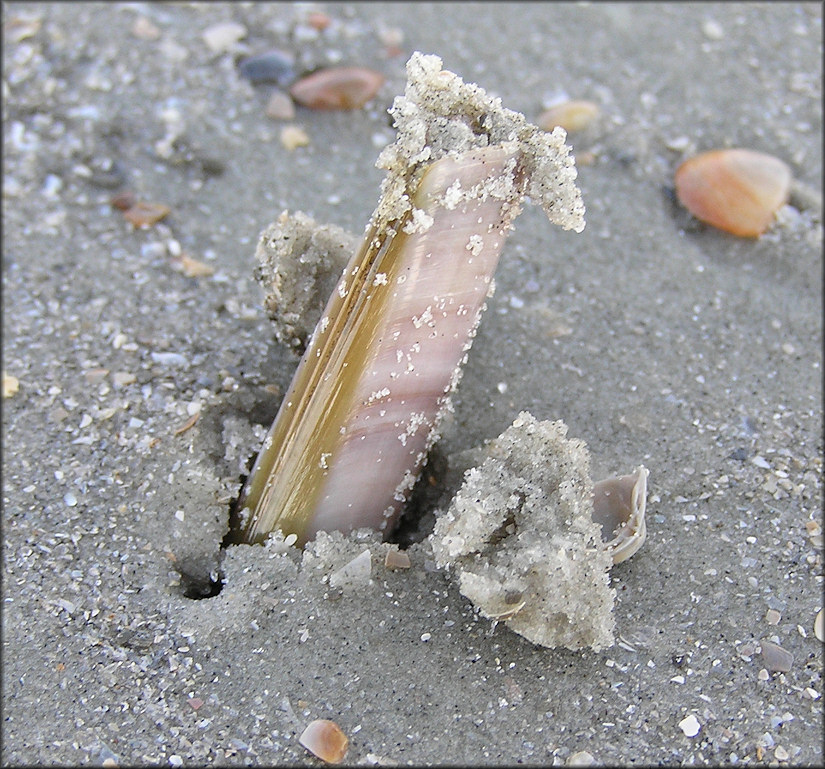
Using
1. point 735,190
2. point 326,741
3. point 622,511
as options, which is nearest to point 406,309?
point 622,511

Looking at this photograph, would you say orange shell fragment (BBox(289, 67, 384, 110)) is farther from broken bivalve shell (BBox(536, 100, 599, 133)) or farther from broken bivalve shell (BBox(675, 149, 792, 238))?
broken bivalve shell (BBox(675, 149, 792, 238))

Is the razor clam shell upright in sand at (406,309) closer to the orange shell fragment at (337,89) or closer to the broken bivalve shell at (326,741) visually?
the broken bivalve shell at (326,741)

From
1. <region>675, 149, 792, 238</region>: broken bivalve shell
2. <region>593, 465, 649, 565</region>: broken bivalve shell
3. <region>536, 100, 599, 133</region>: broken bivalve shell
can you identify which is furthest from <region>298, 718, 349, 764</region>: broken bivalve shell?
<region>536, 100, 599, 133</region>: broken bivalve shell

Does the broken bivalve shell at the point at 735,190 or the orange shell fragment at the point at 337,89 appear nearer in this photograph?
the broken bivalve shell at the point at 735,190

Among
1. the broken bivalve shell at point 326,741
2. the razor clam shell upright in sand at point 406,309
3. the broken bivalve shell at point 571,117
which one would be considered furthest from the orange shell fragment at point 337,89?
the broken bivalve shell at point 326,741

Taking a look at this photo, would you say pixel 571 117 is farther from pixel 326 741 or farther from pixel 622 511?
pixel 326 741

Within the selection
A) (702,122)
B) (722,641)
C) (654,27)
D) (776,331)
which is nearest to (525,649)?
(722,641)

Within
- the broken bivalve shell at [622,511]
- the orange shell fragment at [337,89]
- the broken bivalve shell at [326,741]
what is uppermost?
the orange shell fragment at [337,89]

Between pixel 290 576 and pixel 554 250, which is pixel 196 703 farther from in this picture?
pixel 554 250
